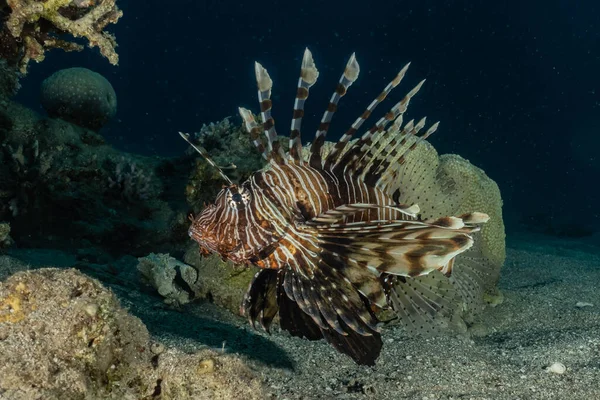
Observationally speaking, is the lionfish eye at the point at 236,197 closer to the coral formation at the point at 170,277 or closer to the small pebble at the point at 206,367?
the small pebble at the point at 206,367

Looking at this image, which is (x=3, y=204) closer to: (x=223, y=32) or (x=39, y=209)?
(x=39, y=209)

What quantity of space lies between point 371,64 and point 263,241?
58.3 meters

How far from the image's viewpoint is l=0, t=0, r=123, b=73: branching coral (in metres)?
3.28

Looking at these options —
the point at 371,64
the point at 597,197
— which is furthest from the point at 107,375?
the point at 371,64

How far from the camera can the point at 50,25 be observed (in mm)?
3693

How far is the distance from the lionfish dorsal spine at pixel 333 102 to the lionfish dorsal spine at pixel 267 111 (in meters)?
0.27

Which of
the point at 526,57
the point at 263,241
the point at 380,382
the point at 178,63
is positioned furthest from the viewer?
the point at 178,63

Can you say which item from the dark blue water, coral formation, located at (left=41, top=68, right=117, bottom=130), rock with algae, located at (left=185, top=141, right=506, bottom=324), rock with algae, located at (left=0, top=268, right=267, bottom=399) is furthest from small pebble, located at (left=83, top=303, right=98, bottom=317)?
the dark blue water

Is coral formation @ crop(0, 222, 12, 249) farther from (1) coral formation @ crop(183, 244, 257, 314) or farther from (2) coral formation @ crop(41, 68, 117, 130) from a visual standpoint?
(2) coral formation @ crop(41, 68, 117, 130)

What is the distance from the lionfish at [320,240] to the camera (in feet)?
9.66

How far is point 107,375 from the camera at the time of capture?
7.11 ft

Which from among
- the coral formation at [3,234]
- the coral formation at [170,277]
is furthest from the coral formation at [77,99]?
the coral formation at [170,277]

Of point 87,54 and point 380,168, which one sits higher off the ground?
point 87,54

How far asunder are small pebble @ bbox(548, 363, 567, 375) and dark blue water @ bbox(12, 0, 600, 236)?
27.5 meters
